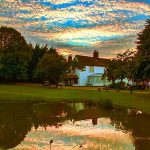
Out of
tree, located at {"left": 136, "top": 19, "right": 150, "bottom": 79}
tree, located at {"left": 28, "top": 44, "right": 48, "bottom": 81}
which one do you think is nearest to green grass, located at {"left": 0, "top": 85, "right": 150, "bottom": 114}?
tree, located at {"left": 136, "top": 19, "right": 150, "bottom": 79}

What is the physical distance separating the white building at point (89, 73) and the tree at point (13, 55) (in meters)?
20.1

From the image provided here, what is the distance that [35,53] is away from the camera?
375 ft

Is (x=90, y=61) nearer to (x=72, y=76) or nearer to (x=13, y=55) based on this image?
(x=72, y=76)

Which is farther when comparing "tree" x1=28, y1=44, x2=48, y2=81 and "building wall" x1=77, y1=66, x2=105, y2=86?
"building wall" x1=77, y1=66, x2=105, y2=86

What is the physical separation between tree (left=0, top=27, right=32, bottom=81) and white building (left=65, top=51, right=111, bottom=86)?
65.8ft

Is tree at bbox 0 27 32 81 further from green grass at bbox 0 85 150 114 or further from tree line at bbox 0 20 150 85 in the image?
green grass at bbox 0 85 150 114

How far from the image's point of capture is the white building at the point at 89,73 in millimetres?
122844

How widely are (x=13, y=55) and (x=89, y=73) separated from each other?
32411mm

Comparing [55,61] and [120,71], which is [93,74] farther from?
[120,71]

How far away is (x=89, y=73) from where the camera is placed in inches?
4941

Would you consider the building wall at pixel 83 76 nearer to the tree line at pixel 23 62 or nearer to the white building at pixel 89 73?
the white building at pixel 89 73

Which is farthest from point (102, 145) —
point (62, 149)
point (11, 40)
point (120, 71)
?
point (11, 40)

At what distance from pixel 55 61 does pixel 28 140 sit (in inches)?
2797

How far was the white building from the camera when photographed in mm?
122844
